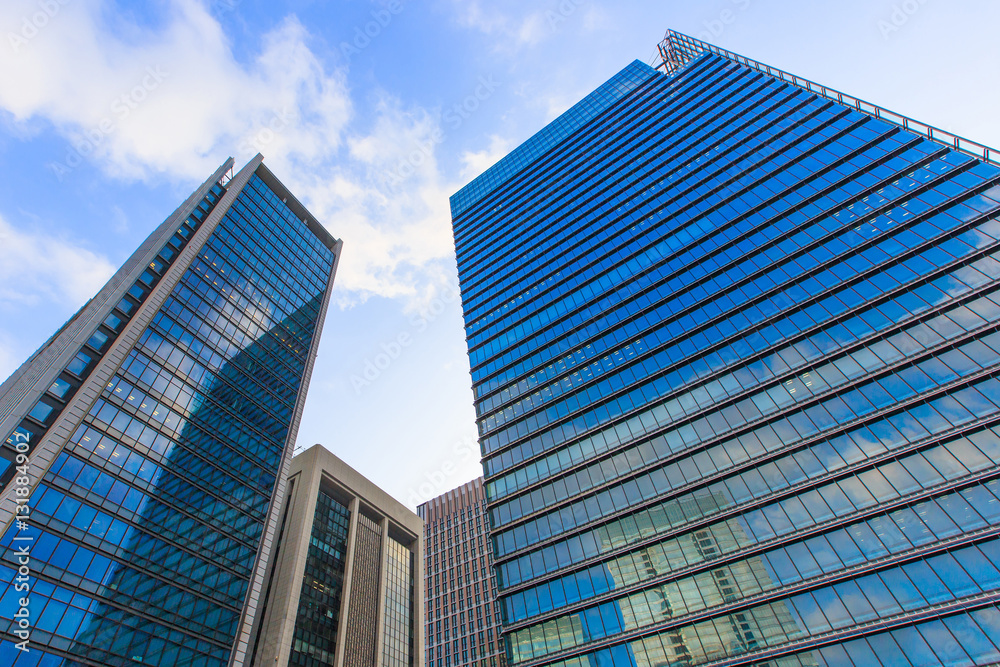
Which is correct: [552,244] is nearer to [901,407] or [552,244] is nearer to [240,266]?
[240,266]

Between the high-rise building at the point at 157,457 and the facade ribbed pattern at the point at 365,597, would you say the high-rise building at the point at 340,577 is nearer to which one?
the facade ribbed pattern at the point at 365,597

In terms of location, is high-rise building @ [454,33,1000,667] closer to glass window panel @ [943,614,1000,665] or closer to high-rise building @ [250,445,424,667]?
glass window panel @ [943,614,1000,665]

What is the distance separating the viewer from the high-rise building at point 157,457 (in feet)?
116

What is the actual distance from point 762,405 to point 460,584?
8238 centimetres

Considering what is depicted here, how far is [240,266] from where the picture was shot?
65.9m

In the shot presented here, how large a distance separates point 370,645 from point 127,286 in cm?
5346

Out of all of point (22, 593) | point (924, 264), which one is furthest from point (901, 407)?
point (22, 593)

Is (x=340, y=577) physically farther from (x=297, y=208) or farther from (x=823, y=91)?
(x=823, y=91)

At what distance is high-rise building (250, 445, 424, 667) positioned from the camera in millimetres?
61000

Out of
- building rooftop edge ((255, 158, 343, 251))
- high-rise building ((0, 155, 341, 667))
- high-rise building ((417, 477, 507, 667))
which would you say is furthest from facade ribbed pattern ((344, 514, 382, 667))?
building rooftop edge ((255, 158, 343, 251))

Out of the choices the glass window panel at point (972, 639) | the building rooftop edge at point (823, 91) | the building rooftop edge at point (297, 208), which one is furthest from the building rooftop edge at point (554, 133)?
the glass window panel at point (972, 639)

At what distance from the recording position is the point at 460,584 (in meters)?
105

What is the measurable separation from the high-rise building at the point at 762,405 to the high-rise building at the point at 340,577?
29.3 m

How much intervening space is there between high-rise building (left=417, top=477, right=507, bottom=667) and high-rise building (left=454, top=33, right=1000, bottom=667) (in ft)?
144
